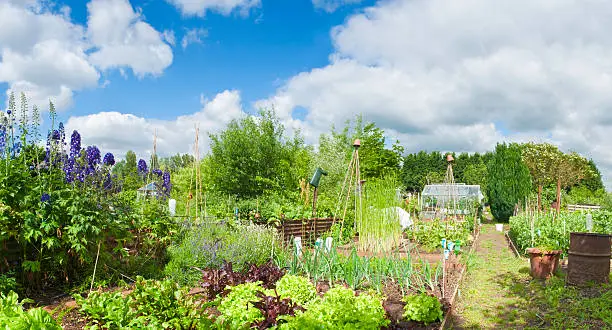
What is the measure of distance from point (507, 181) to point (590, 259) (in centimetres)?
1556

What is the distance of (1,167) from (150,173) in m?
3.00

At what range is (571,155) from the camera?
2278 centimetres

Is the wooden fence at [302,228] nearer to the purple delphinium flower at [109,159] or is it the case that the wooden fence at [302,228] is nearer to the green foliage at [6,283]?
the purple delphinium flower at [109,159]

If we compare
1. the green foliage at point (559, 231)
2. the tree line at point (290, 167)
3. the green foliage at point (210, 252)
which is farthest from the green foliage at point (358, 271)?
the tree line at point (290, 167)

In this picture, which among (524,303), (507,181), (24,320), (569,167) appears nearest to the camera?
(24,320)

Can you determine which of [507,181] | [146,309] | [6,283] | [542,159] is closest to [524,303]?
[146,309]

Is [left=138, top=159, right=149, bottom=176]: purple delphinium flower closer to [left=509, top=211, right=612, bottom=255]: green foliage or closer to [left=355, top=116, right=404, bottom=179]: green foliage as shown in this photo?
[left=509, top=211, right=612, bottom=255]: green foliage

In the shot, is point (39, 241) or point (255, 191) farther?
point (255, 191)

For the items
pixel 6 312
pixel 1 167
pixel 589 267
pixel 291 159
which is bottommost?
pixel 589 267

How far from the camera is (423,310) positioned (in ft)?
12.9

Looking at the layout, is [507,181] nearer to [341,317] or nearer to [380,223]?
[380,223]

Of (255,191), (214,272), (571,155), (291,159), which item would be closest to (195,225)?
(214,272)

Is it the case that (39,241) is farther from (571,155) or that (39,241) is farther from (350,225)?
(571,155)

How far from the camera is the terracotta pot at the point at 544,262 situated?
272 inches
